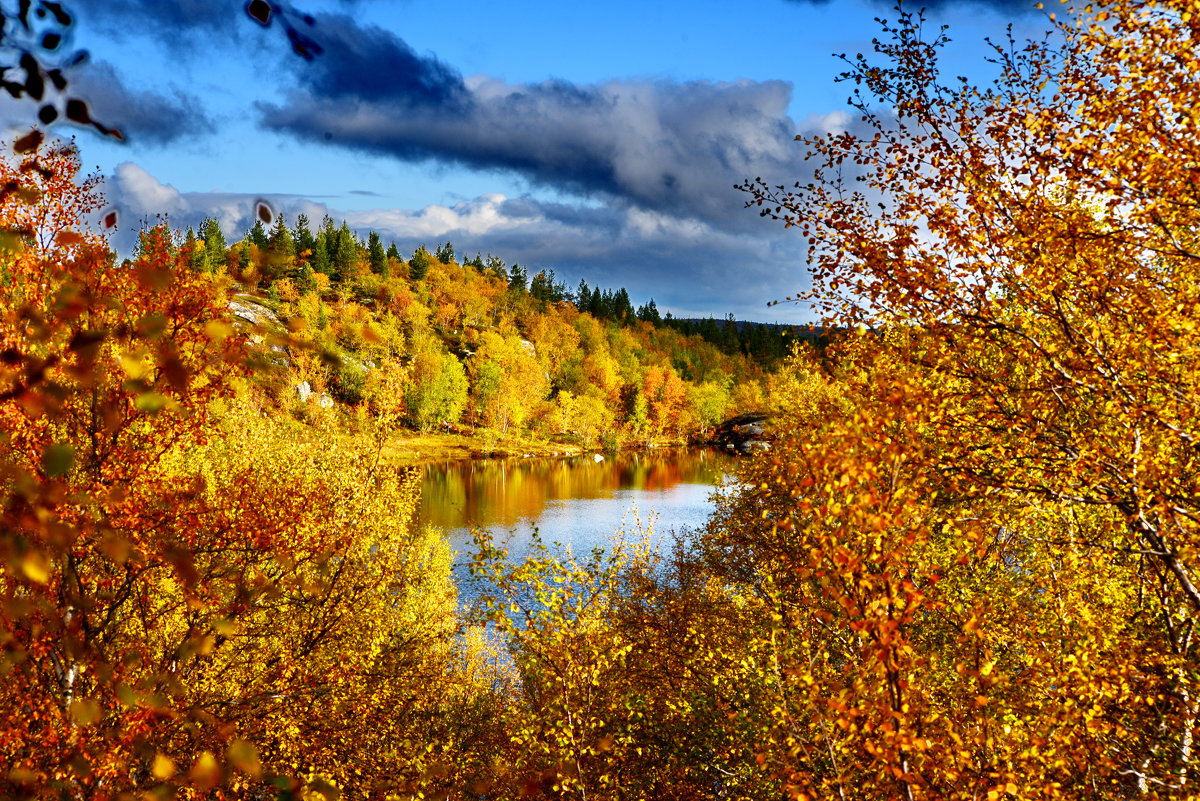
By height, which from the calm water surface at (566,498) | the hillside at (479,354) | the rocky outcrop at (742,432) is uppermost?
the hillside at (479,354)

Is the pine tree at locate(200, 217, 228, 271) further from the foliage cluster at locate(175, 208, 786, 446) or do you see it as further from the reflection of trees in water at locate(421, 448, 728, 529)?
the reflection of trees in water at locate(421, 448, 728, 529)

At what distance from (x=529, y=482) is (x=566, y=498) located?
11.0 metres

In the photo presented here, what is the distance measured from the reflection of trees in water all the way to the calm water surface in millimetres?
92

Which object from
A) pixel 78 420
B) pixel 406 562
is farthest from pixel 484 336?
pixel 78 420

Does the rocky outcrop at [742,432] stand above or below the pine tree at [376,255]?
below

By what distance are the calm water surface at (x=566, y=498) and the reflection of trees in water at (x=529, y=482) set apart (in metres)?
0.09

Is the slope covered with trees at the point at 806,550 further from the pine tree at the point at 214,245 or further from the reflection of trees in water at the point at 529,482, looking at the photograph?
the pine tree at the point at 214,245

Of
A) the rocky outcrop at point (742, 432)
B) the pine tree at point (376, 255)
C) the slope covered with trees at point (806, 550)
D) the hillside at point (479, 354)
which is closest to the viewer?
the slope covered with trees at point (806, 550)

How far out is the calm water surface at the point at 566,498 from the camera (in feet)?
165

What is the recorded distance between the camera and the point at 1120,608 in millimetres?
13000

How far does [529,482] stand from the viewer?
260ft

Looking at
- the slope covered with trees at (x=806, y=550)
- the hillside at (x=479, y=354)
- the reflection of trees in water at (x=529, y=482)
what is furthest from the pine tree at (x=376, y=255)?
the slope covered with trees at (x=806, y=550)

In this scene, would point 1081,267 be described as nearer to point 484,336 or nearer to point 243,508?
point 243,508

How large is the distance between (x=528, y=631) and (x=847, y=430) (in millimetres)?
7643
